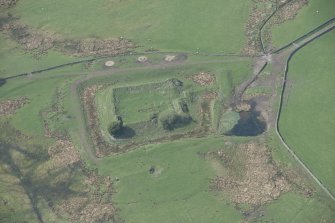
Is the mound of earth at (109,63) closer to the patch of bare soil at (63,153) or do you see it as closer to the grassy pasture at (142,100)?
the grassy pasture at (142,100)

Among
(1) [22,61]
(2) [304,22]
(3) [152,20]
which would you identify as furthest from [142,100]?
(2) [304,22]

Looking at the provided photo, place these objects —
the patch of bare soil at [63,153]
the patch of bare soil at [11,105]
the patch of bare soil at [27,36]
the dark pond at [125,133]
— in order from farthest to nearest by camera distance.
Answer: the patch of bare soil at [27,36], the patch of bare soil at [11,105], the dark pond at [125,133], the patch of bare soil at [63,153]

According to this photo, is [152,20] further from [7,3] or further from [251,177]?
[251,177]

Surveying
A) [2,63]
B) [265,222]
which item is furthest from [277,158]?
[2,63]

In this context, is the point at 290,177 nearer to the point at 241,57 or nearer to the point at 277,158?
the point at 277,158

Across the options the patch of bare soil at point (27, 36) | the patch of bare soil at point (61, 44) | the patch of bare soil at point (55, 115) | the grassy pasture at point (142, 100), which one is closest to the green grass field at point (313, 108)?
the grassy pasture at point (142, 100)

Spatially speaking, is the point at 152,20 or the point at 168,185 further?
the point at 152,20
